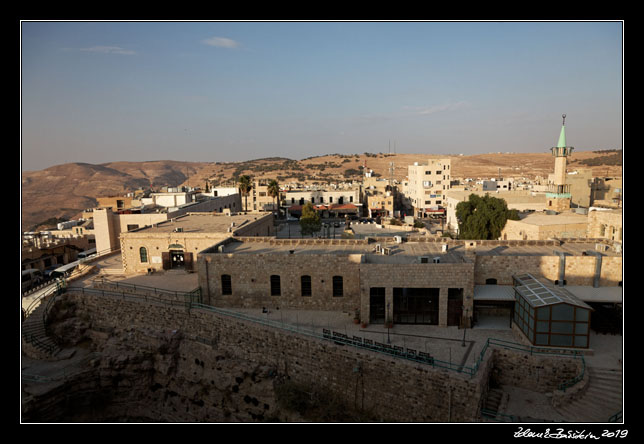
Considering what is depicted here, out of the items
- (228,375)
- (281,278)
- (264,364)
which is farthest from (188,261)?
(264,364)

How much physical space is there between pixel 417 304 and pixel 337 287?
4.80 m

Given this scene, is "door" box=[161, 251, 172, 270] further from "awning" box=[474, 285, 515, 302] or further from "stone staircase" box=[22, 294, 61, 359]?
"awning" box=[474, 285, 515, 302]

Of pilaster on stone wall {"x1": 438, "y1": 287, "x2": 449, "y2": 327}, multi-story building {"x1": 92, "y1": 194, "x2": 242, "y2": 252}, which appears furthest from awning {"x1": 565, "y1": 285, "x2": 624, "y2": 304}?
multi-story building {"x1": 92, "y1": 194, "x2": 242, "y2": 252}

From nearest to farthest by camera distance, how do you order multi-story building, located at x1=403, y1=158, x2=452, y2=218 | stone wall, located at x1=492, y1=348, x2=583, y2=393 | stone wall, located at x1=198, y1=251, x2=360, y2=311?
stone wall, located at x1=492, y1=348, x2=583, y2=393 < stone wall, located at x1=198, y1=251, x2=360, y2=311 < multi-story building, located at x1=403, y1=158, x2=452, y2=218

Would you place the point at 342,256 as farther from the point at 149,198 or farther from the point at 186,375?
the point at 149,198

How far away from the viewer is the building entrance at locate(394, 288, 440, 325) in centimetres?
2084

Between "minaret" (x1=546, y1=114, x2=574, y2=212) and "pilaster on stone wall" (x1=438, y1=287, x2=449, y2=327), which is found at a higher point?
"minaret" (x1=546, y1=114, x2=574, y2=212)

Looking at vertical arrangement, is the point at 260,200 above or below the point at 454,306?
above

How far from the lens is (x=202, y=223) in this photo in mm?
36438

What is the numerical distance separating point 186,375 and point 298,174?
14967 cm

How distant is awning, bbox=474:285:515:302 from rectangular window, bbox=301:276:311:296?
30.9ft

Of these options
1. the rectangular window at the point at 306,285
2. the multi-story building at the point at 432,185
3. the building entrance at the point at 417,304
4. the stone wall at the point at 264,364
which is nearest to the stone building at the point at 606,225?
the building entrance at the point at 417,304

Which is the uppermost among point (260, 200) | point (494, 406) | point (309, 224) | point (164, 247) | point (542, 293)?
point (260, 200)

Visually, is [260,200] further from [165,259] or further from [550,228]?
[550,228]
